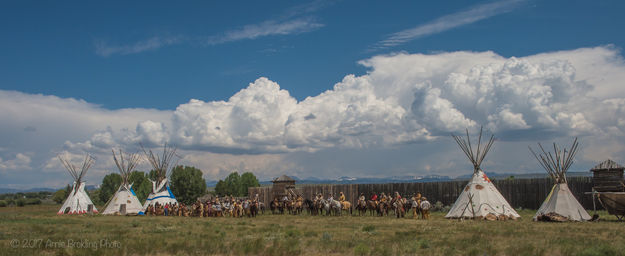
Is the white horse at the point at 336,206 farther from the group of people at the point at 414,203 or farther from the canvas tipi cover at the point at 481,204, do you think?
the canvas tipi cover at the point at 481,204

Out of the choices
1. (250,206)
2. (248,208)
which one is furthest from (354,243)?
(248,208)

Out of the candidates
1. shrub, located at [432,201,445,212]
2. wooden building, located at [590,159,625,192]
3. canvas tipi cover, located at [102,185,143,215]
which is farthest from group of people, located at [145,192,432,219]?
wooden building, located at [590,159,625,192]

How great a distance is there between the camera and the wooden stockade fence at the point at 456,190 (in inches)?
1002

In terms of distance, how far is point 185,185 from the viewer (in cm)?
5134

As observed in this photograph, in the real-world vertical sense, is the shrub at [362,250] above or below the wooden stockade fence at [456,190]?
below

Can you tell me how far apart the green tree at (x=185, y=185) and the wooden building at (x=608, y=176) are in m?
37.9

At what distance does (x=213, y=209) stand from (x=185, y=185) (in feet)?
80.4

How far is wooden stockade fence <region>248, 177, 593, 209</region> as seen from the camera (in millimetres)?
25453

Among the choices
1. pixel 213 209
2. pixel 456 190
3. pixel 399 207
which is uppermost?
pixel 456 190

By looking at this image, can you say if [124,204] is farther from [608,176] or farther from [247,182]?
[247,182]

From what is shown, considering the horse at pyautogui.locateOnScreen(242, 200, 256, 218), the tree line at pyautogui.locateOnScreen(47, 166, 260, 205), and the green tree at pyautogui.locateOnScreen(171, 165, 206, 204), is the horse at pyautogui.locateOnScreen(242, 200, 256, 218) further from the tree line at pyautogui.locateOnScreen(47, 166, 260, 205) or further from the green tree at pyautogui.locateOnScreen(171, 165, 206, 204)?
the green tree at pyautogui.locateOnScreen(171, 165, 206, 204)

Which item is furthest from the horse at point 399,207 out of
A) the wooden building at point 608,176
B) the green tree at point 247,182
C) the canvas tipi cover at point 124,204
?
the green tree at point 247,182

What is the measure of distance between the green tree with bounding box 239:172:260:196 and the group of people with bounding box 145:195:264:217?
2846 centimetres

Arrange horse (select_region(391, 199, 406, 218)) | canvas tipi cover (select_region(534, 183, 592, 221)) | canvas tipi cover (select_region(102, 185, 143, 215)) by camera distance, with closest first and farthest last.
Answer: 1. canvas tipi cover (select_region(534, 183, 592, 221))
2. horse (select_region(391, 199, 406, 218))
3. canvas tipi cover (select_region(102, 185, 143, 215))
